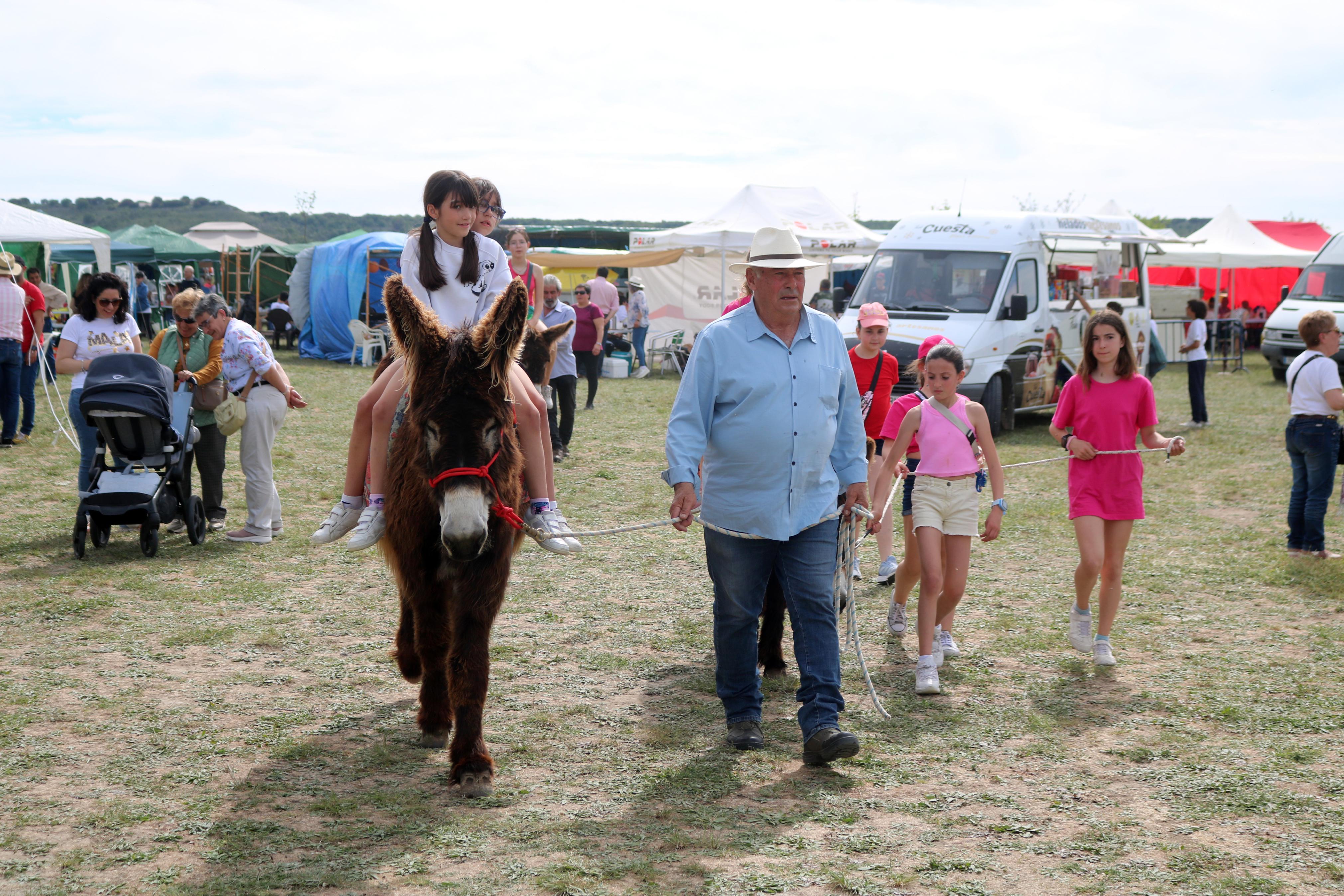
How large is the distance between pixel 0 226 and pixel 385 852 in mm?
16753

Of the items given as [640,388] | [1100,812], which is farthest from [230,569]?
[640,388]

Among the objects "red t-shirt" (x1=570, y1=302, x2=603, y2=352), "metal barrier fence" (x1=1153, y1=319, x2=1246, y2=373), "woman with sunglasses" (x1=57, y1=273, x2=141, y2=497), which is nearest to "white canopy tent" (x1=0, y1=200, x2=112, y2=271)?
"red t-shirt" (x1=570, y1=302, x2=603, y2=352)

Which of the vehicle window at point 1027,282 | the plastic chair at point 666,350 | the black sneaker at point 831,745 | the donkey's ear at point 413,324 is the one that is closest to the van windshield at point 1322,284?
the vehicle window at point 1027,282

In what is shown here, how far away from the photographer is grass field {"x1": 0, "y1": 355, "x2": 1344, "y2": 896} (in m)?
3.73

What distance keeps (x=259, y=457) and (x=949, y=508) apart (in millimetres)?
5772

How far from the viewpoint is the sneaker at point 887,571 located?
7785 mm

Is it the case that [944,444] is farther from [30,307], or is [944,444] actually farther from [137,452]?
[30,307]

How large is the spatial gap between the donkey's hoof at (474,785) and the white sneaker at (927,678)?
2328 millimetres

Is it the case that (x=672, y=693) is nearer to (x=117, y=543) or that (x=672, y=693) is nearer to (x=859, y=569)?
(x=859, y=569)

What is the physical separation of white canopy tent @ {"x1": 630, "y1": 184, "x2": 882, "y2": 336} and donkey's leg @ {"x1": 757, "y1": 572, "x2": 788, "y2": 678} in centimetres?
1678

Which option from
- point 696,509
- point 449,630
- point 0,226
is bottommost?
point 449,630

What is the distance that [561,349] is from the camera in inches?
537

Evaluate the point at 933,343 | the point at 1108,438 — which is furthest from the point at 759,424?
the point at 1108,438

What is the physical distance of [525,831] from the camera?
3.98 meters
